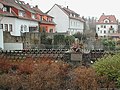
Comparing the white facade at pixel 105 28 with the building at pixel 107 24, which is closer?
the white facade at pixel 105 28

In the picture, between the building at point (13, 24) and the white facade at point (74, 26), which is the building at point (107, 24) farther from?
the building at point (13, 24)

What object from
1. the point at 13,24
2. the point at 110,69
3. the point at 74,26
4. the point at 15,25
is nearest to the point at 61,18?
the point at 74,26

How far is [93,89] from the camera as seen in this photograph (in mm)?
8375

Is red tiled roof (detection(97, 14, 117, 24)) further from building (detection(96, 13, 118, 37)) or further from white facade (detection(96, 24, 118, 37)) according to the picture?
white facade (detection(96, 24, 118, 37))

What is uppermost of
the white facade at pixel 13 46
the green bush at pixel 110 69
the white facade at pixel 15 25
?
the white facade at pixel 15 25

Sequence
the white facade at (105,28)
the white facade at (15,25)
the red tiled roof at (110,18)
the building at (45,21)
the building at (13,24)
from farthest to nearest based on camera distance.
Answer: the red tiled roof at (110,18)
the white facade at (105,28)
the building at (45,21)
the white facade at (15,25)
the building at (13,24)

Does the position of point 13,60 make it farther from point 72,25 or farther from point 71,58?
point 72,25

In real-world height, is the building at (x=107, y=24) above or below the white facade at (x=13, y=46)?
above

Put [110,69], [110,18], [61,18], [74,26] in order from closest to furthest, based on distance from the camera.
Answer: [110,69] → [61,18] → [74,26] → [110,18]

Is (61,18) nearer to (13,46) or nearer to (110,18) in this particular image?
(110,18)

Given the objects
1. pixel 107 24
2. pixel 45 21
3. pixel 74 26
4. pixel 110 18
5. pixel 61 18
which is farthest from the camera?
pixel 107 24

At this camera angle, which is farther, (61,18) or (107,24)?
(107,24)

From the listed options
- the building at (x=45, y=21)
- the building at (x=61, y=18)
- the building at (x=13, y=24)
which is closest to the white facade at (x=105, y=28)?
the building at (x=61, y=18)

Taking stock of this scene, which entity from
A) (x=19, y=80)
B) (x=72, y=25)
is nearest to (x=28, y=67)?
(x=19, y=80)
